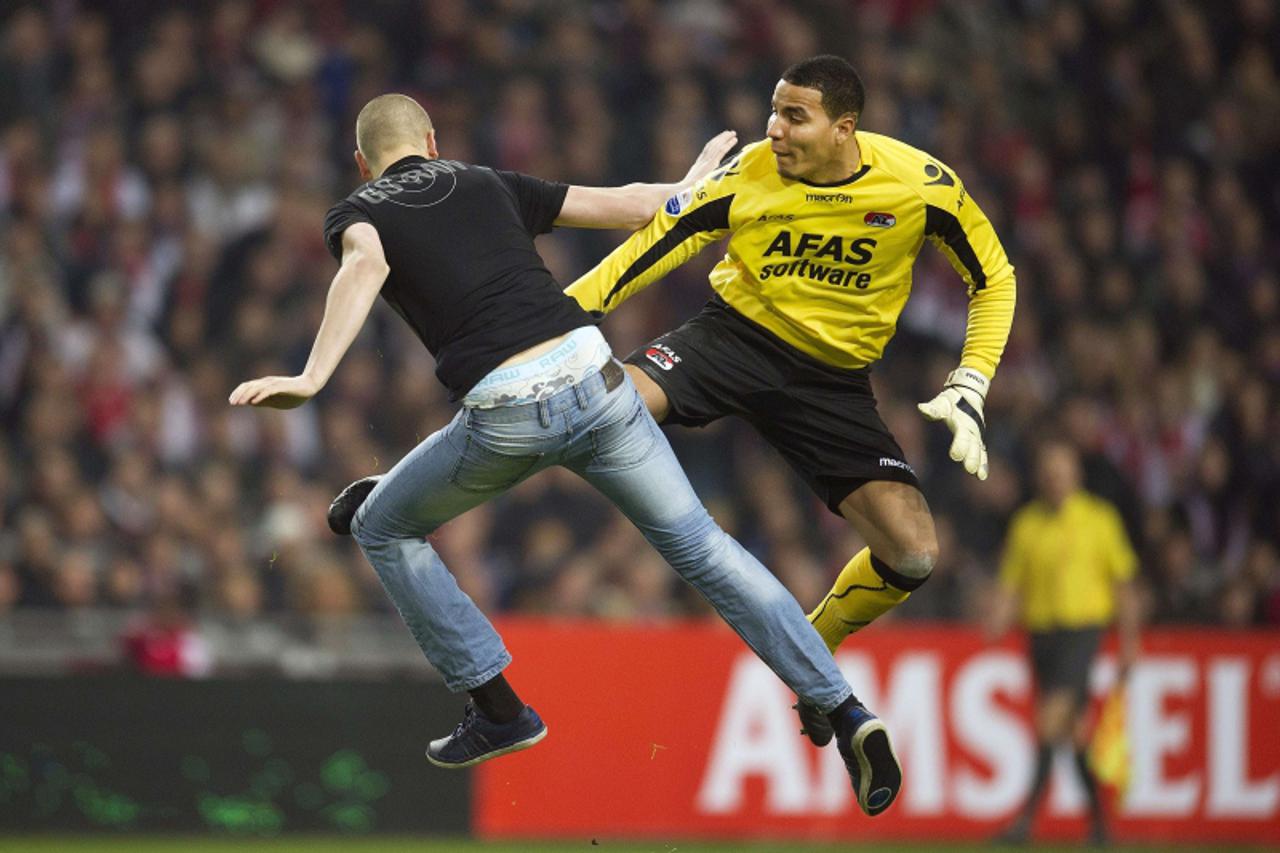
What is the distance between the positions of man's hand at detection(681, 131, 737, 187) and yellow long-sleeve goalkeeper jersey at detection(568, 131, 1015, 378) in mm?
38

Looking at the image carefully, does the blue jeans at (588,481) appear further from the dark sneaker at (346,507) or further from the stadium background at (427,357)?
the stadium background at (427,357)

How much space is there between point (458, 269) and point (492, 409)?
18.4 inches

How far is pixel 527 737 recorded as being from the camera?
24.0 feet

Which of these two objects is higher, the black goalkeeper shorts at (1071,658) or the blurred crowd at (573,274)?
the blurred crowd at (573,274)

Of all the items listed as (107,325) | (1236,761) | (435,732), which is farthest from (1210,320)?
(107,325)

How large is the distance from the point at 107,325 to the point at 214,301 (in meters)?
0.75

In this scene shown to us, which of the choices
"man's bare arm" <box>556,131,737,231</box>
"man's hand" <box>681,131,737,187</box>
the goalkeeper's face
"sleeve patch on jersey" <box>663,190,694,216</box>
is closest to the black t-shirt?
A: "man's bare arm" <box>556,131,737,231</box>

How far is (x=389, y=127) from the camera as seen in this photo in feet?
22.5

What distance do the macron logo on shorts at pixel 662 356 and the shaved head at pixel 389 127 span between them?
142 centimetres

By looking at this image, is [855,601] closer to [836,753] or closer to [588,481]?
[588,481]

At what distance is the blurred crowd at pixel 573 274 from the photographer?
12398mm

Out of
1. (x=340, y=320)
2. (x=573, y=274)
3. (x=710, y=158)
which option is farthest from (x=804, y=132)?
(x=573, y=274)

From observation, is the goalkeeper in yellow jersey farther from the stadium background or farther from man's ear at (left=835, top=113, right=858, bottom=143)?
the stadium background

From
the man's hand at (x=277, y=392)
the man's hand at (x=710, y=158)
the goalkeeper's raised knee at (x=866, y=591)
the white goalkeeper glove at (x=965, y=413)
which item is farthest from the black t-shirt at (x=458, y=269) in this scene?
the goalkeeper's raised knee at (x=866, y=591)
